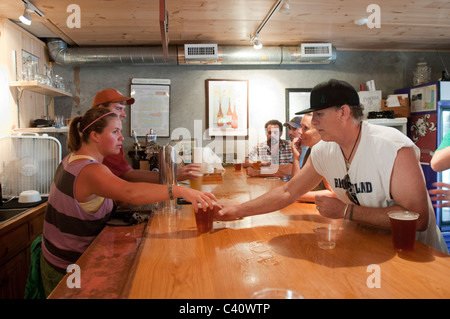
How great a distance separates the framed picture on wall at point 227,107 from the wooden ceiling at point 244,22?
70 centimetres

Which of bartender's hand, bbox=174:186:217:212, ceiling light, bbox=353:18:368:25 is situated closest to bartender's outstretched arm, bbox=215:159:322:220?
bartender's hand, bbox=174:186:217:212

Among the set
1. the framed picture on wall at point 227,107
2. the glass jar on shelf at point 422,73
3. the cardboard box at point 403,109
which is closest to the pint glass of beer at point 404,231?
the framed picture on wall at point 227,107

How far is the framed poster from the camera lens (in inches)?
216

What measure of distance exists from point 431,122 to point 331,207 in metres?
4.27

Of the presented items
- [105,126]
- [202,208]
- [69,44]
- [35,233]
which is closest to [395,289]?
[202,208]

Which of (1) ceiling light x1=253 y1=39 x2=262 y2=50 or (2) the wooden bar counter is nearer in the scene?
(2) the wooden bar counter

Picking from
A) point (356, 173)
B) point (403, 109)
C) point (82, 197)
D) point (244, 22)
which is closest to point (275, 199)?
point (356, 173)

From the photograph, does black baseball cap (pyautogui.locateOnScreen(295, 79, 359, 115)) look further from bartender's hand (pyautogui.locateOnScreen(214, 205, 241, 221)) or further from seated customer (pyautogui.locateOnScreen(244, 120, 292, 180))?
seated customer (pyautogui.locateOnScreen(244, 120, 292, 180))

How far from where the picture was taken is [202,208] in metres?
1.56

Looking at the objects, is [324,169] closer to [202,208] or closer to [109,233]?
[202,208]

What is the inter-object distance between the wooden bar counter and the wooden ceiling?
2832mm

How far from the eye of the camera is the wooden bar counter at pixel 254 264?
1018 millimetres

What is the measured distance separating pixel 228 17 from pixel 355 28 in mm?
1830

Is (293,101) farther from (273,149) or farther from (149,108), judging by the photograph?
(149,108)
